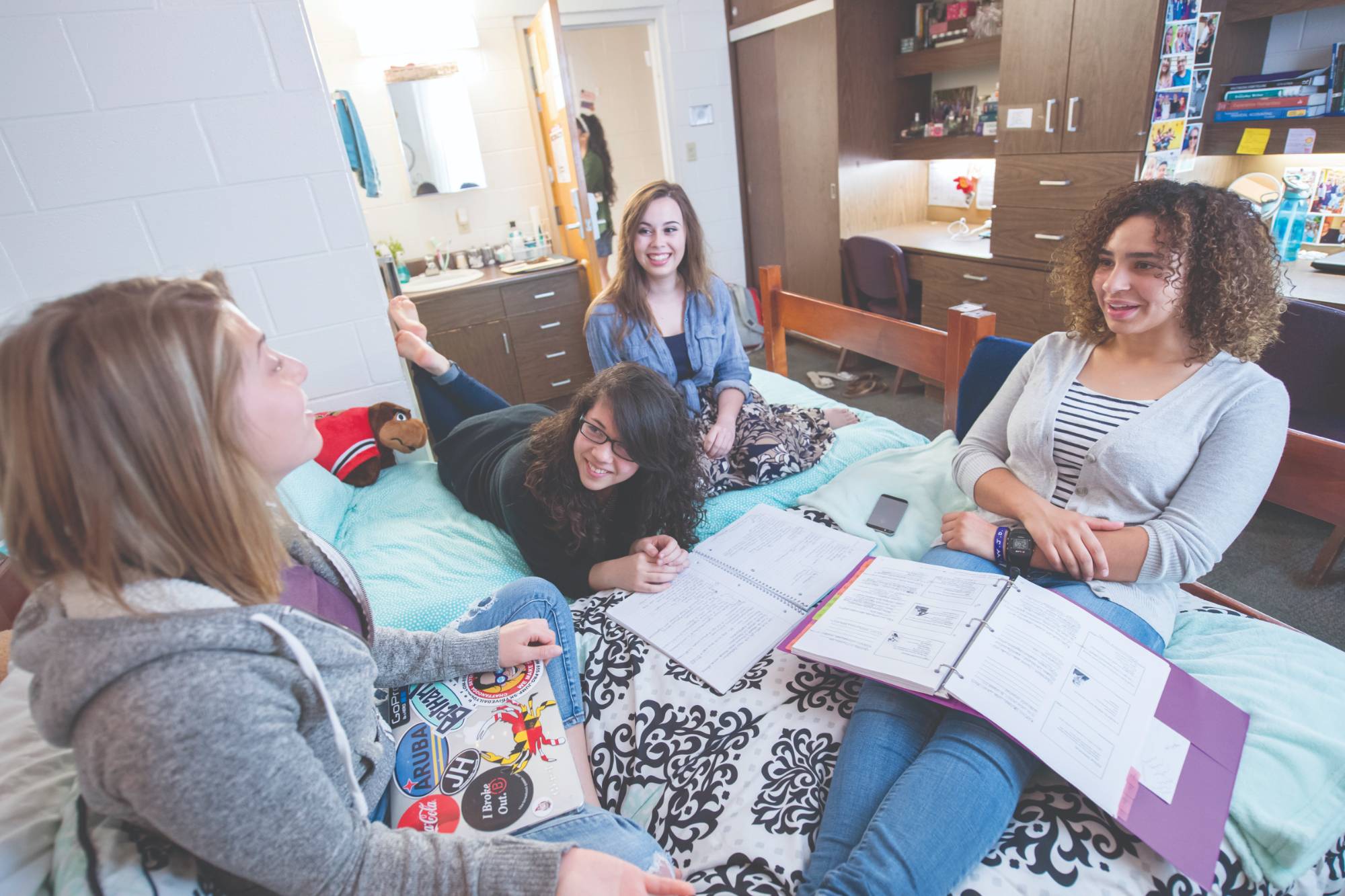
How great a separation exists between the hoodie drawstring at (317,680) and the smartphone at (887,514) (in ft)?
3.75

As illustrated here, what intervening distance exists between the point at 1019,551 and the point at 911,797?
1.78 feet

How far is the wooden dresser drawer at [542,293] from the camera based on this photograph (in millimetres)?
3428

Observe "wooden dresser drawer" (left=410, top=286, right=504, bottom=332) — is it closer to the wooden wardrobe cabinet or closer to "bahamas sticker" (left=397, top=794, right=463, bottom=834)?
the wooden wardrobe cabinet

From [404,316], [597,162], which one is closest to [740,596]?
[404,316]

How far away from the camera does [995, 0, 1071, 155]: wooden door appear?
266 cm

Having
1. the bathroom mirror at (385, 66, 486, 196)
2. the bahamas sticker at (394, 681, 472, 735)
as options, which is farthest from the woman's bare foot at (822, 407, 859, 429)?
the bathroom mirror at (385, 66, 486, 196)

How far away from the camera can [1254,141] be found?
2.53 meters

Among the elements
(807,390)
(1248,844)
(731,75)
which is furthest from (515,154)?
(1248,844)

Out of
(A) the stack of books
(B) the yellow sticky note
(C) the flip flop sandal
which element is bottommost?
(C) the flip flop sandal

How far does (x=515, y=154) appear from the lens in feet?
12.1

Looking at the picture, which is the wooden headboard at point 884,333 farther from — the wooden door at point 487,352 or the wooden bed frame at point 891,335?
the wooden door at point 487,352

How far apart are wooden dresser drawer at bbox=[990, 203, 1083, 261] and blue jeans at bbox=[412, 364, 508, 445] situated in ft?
7.67

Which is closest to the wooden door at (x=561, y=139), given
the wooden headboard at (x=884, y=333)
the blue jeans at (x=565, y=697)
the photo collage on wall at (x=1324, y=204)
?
the wooden headboard at (x=884, y=333)

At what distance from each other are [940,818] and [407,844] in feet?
2.05
